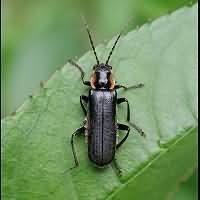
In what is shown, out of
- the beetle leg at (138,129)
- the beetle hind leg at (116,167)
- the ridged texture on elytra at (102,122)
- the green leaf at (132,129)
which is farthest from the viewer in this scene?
the ridged texture on elytra at (102,122)

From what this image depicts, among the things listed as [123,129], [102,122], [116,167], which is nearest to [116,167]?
[116,167]

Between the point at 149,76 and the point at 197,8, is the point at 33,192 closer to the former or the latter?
the point at 149,76

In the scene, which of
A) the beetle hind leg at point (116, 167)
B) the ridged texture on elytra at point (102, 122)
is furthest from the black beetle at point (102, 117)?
the beetle hind leg at point (116, 167)

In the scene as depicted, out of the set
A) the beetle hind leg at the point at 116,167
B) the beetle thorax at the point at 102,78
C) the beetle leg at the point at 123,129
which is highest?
the beetle thorax at the point at 102,78

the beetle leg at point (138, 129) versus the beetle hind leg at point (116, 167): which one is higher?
the beetle leg at point (138, 129)

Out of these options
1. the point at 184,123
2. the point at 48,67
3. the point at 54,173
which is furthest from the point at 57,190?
the point at 48,67

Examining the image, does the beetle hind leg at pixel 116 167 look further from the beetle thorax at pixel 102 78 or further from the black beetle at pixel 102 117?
the beetle thorax at pixel 102 78
